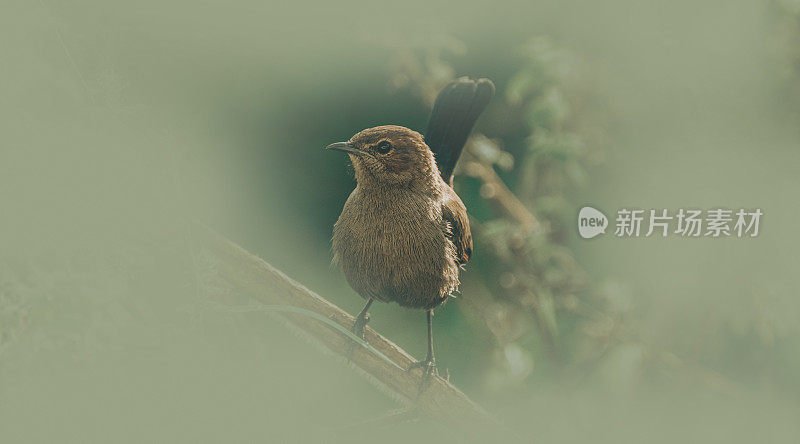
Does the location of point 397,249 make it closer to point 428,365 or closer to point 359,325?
point 359,325

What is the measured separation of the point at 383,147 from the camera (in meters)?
1.96

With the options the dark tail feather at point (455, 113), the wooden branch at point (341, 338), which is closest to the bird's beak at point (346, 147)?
the dark tail feather at point (455, 113)

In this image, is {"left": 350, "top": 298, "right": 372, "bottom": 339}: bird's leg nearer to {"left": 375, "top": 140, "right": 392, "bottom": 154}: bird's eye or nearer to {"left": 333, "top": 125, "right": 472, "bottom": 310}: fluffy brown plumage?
{"left": 333, "top": 125, "right": 472, "bottom": 310}: fluffy brown plumage

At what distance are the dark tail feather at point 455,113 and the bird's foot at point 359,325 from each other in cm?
63

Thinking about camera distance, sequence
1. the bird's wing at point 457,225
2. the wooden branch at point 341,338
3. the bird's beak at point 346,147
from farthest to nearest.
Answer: the bird's wing at point 457,225 < the bird's beak at point 346,147 < the wooden branch at point 341,338

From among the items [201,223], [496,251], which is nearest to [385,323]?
[496,251]

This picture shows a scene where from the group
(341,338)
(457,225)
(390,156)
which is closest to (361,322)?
(341,338)

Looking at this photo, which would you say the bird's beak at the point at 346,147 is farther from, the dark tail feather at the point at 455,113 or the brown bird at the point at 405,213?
the dark tail feather at the point at 455,113

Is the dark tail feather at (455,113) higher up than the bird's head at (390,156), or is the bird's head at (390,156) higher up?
the dark tail feather at (455,113)

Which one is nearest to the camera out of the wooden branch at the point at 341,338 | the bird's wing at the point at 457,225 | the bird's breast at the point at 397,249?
the wooden branch at the point at 341,338

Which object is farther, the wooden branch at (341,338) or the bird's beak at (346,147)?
the bird's beak at (346,147)

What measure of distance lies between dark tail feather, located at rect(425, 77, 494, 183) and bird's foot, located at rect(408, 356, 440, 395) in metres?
0.70

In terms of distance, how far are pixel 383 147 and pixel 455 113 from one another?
0.27 metres

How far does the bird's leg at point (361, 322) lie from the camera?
1.96 meters
